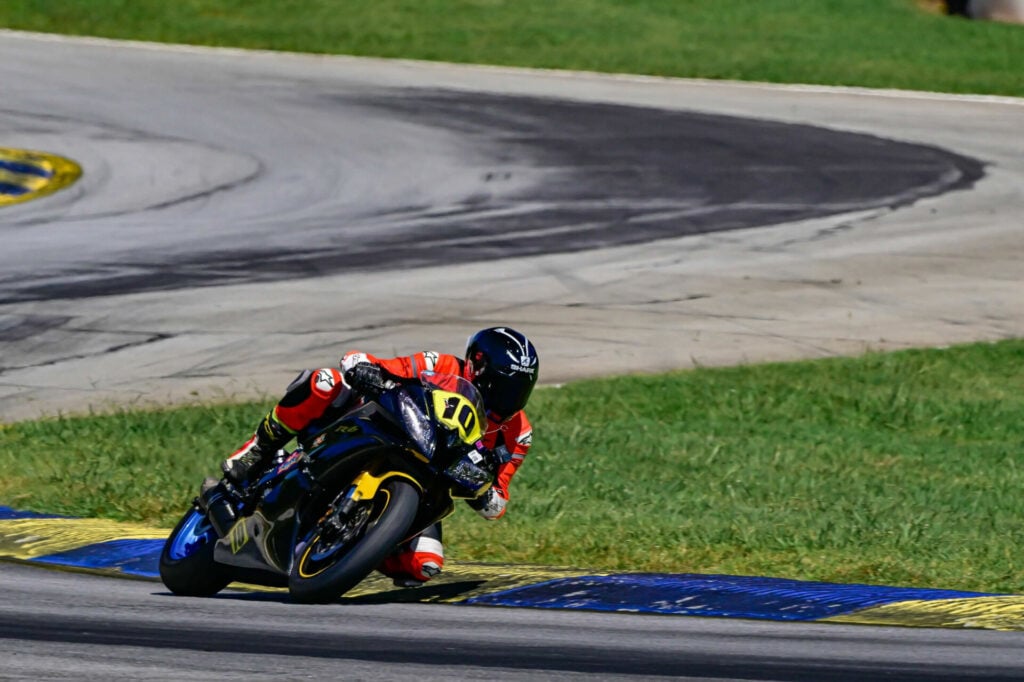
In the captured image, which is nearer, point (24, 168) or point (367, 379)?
point (367, 379)

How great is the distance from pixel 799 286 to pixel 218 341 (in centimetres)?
633

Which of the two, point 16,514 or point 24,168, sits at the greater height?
point 16,514

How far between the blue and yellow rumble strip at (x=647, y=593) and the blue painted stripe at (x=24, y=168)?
15.6m

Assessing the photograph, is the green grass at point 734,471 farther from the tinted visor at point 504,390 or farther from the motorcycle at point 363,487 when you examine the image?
the motorcycle at point 363,487

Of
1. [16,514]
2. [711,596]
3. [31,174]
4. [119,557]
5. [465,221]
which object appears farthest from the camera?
[31,174]

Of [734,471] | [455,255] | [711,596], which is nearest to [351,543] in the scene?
[711,596]

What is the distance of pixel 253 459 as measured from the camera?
27.7 ft

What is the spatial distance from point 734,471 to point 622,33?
27.4 meters

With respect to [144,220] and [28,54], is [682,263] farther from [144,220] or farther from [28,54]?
[28,54]

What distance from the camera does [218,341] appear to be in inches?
629

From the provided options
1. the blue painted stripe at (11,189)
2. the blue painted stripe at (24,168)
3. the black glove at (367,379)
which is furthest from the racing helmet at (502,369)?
the blue painted stripe at (24,168)

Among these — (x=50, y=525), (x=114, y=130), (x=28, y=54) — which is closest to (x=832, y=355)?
(x=50, y=525)

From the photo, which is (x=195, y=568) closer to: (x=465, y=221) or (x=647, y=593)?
(x=647, y=593)

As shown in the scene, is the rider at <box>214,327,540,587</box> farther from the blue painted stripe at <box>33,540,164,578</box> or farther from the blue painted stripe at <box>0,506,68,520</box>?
the blue painted stripe at <box>0,506,68,520</box>
